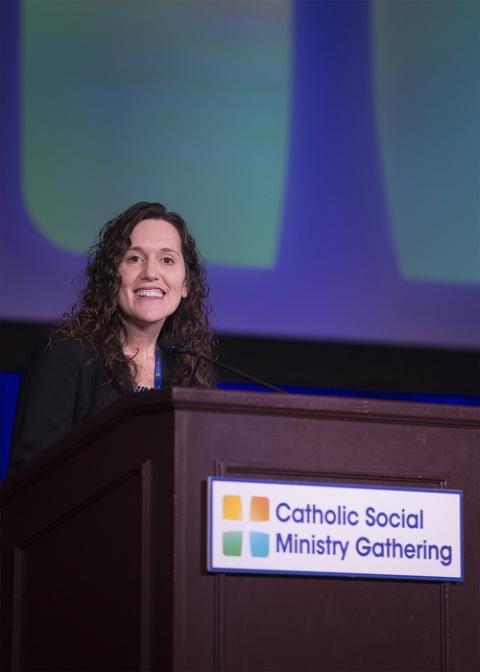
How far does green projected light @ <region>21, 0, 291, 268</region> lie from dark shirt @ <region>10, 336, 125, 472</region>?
119 centimetres

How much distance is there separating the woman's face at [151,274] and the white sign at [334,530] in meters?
1.15

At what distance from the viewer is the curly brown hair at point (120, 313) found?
325 cm

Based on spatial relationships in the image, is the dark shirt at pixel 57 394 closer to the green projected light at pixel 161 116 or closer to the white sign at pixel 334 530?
the white sign at pixel 334 530

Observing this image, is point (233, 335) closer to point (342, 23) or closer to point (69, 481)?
point (342, 23)

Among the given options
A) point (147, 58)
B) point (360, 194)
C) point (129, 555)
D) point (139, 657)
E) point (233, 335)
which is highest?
point (147, 58)

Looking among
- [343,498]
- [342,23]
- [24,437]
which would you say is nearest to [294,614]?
[343,498]

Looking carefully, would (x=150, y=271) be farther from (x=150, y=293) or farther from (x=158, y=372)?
(x=158, y=372)

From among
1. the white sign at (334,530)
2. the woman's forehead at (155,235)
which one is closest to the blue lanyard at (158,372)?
the woman's forehead at (155,235)

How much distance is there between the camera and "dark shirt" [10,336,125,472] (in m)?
2.99

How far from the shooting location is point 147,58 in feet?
14.8

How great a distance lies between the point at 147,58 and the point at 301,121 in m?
0.60

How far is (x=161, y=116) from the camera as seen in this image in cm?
450

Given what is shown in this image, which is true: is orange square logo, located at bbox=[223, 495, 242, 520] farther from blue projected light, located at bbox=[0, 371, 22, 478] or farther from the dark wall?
blue projected light, located at bbox=[0, 371, 22, 478]

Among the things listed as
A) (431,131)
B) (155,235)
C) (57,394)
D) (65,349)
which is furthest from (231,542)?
(431,131)
